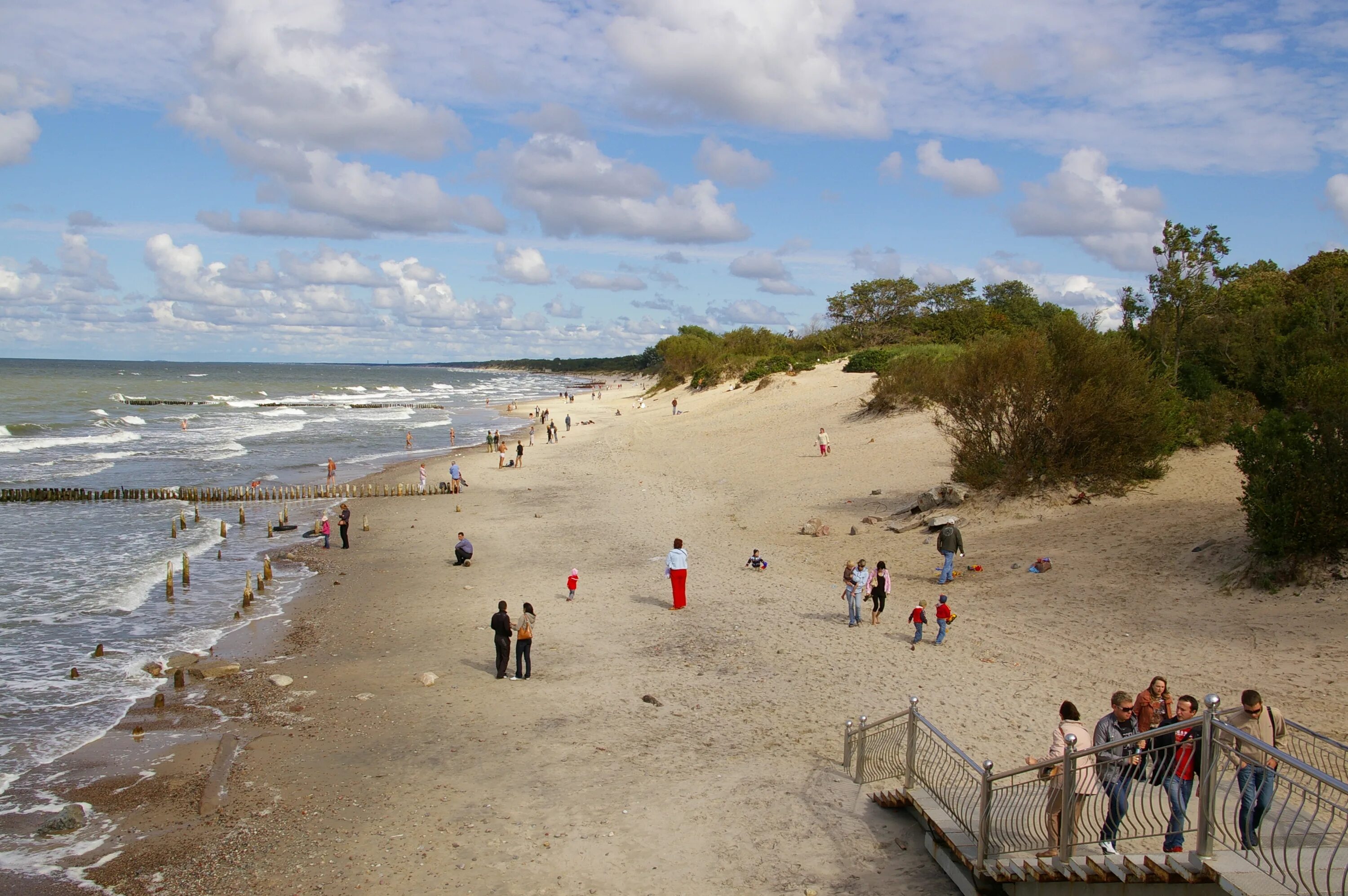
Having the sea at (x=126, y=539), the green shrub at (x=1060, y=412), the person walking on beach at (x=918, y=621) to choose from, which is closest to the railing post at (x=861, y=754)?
the person walking on beach at (x=918, y=621)

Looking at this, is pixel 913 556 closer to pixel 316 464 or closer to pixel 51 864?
pixel 51 864

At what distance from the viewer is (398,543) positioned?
25969mm

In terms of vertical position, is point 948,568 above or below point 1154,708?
below

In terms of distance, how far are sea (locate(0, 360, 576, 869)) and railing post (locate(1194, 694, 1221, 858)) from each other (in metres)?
11.2

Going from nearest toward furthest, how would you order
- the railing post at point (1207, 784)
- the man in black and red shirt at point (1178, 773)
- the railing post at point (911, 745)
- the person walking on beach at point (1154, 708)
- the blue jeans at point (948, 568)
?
the railing post at point (1207, 784)
the man in black and red shirt at point (1178, 773)
the person walking on beach at point (1154, 708)
the railing post at point (911, 745)
the blue jeans at point (948, 568)

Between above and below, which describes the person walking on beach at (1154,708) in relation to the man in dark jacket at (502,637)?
above

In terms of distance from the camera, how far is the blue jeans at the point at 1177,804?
19.3 ft

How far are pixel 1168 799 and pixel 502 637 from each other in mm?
10219

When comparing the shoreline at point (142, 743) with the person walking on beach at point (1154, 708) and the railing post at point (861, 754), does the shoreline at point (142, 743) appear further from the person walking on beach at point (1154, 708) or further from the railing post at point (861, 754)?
the person walking on beach at point (1154, 708)

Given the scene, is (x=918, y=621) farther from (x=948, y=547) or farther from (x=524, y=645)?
(x=524, y=645)

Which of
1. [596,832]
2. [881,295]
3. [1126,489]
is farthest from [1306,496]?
[881,295]

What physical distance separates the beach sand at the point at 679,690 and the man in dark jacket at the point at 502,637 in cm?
35

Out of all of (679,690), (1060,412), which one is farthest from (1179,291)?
(679,690)

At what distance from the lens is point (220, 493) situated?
33.9 metres
